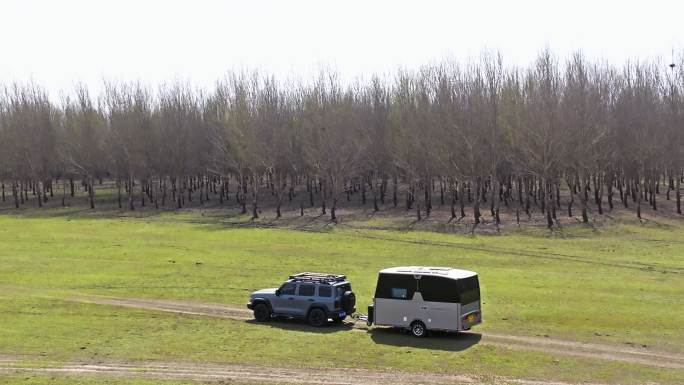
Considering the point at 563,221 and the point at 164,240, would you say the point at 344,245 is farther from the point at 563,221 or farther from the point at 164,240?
the point at 563,221

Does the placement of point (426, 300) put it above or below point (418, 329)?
above

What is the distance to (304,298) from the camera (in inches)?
1249

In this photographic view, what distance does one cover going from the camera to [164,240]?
222 feet

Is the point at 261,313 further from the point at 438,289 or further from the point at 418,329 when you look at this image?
the point at 438,289

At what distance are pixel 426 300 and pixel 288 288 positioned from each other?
6911mm

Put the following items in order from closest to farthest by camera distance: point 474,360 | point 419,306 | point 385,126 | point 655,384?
point 655,384 < point 474,360 < point 419,306 < point 385,126

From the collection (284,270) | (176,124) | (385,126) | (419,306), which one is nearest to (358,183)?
(385,126)

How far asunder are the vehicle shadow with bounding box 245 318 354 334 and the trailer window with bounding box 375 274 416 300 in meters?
2.72

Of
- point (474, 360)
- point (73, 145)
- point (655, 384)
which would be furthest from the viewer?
point (73, 145)

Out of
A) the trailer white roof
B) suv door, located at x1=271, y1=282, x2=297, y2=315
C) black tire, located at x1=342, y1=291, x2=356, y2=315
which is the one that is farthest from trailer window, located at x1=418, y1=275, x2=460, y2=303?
suv door, located at x1=271, y1=282, x2=297, y2=315

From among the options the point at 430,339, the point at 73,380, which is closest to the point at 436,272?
the point at 430,339

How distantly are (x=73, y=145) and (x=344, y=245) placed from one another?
7134 centimetres

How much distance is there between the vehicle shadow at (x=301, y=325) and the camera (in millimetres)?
30828

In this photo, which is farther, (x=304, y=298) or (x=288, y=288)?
(x=288, y=288)
